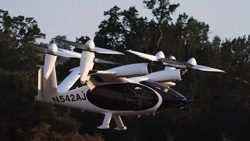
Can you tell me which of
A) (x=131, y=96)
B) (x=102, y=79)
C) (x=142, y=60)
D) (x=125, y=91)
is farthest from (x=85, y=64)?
(x=142, y=60)

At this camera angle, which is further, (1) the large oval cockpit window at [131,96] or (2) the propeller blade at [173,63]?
(1) the large oval cockpit window at [131,96]

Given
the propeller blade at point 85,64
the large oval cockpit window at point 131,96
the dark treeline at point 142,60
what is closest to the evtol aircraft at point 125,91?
the large oval cockpit window at point 131,96

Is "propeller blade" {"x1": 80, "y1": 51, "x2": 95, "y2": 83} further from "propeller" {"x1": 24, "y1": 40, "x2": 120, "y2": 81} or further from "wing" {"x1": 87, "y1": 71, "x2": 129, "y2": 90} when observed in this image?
"wing" {"x1": 87, "y1": 71, "x2": 129, "y2": 90}

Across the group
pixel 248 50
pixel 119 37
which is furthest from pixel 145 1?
pixel 248 50

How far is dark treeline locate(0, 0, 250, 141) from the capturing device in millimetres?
59000

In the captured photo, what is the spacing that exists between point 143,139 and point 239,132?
10.5m

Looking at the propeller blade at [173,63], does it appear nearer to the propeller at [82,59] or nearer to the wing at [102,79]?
the wing at [102,79]

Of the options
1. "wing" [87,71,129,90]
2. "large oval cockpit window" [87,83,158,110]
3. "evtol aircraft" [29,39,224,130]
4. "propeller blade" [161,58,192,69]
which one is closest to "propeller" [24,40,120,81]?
"evtol aircraft" [29,39,224,130]

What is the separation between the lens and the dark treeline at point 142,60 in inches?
2323

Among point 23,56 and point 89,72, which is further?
point 23,56

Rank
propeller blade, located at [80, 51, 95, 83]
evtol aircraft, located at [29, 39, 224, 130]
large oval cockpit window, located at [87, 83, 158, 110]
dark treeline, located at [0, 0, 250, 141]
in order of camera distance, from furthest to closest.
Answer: dark treeline, located at [0, 0, 250, 141] < large oval cockpit window, located at [87, 83, 158, 110] < evtol aircraft, located at [29, 39, 224, 130] < propeller blade, located at [80, 51, 95, 83]

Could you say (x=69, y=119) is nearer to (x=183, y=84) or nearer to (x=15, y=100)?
(x=15, y=100)

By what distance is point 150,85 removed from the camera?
108 feet

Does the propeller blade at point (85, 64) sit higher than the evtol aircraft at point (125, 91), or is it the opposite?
the propeller blade at point (85, 64)
